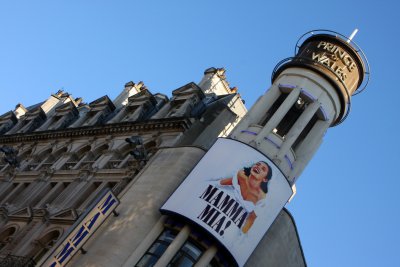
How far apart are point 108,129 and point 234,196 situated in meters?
15.8

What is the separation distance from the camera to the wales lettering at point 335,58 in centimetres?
3628

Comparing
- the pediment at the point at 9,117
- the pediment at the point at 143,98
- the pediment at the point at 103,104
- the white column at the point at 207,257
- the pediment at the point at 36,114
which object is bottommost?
the white column at the point at 207,257

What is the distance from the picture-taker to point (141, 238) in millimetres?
28375

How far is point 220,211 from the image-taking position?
27.9 metres

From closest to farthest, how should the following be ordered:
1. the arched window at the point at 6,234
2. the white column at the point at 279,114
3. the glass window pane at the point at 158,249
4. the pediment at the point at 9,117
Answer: the glass window pane at the point at 158,249, the white column at the point at 279,114, the arched window at the point at 6,234, the pediment at the point at 9,117

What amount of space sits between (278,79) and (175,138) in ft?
28.5

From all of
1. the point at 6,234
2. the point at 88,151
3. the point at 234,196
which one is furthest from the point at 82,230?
the point at 88,151

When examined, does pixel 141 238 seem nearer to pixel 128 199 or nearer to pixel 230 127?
pixel 128 199

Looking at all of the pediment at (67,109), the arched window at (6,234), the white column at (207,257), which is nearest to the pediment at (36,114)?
the pediment at (67,109)

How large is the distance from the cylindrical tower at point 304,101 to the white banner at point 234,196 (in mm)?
1754

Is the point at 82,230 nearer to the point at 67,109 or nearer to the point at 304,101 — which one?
the point at 304,101

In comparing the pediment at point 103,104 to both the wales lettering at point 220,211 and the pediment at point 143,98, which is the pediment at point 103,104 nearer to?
the pediment at point 143,98

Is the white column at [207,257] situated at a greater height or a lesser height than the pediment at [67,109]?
lesser

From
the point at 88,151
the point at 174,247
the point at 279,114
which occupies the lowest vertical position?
the point at 174,247
